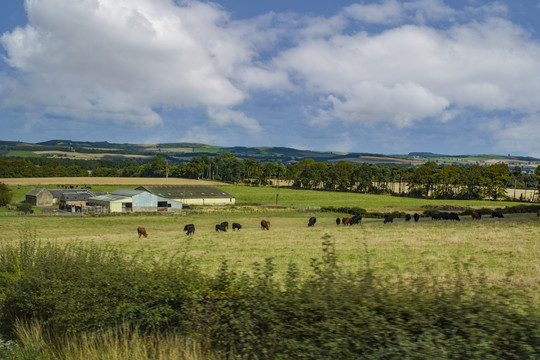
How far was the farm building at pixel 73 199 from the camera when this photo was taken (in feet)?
265

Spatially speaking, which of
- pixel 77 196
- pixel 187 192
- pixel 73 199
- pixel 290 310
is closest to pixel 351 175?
pixel 187 192

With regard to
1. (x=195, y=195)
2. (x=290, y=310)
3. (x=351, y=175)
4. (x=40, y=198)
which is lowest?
(x=40, y=198)

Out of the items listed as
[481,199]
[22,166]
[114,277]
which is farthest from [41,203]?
[481,199]

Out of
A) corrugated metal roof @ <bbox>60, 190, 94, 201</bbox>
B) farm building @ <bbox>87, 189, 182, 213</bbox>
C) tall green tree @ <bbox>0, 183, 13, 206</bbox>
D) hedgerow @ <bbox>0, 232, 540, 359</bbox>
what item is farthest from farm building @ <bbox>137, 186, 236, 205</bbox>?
hedgerow @ <bbox>0, 232, 540, 359</bbox>

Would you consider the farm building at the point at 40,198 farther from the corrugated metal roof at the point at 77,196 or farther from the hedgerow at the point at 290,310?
the hedgerow at the point at 290,310

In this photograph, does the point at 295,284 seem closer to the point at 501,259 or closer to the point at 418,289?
the point at 418,289

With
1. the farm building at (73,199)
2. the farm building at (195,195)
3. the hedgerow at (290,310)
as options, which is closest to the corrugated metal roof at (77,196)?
the farm building at (73,199)

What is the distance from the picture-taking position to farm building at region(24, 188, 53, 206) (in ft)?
284

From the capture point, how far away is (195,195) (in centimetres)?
9525

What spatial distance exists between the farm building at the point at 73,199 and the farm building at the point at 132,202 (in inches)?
81.6

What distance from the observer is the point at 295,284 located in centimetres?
694

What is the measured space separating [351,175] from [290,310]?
130801 millimetres

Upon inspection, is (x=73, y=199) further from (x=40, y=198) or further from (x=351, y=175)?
(x=351, y=175)

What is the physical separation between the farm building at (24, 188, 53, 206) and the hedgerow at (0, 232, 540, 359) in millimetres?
87834
